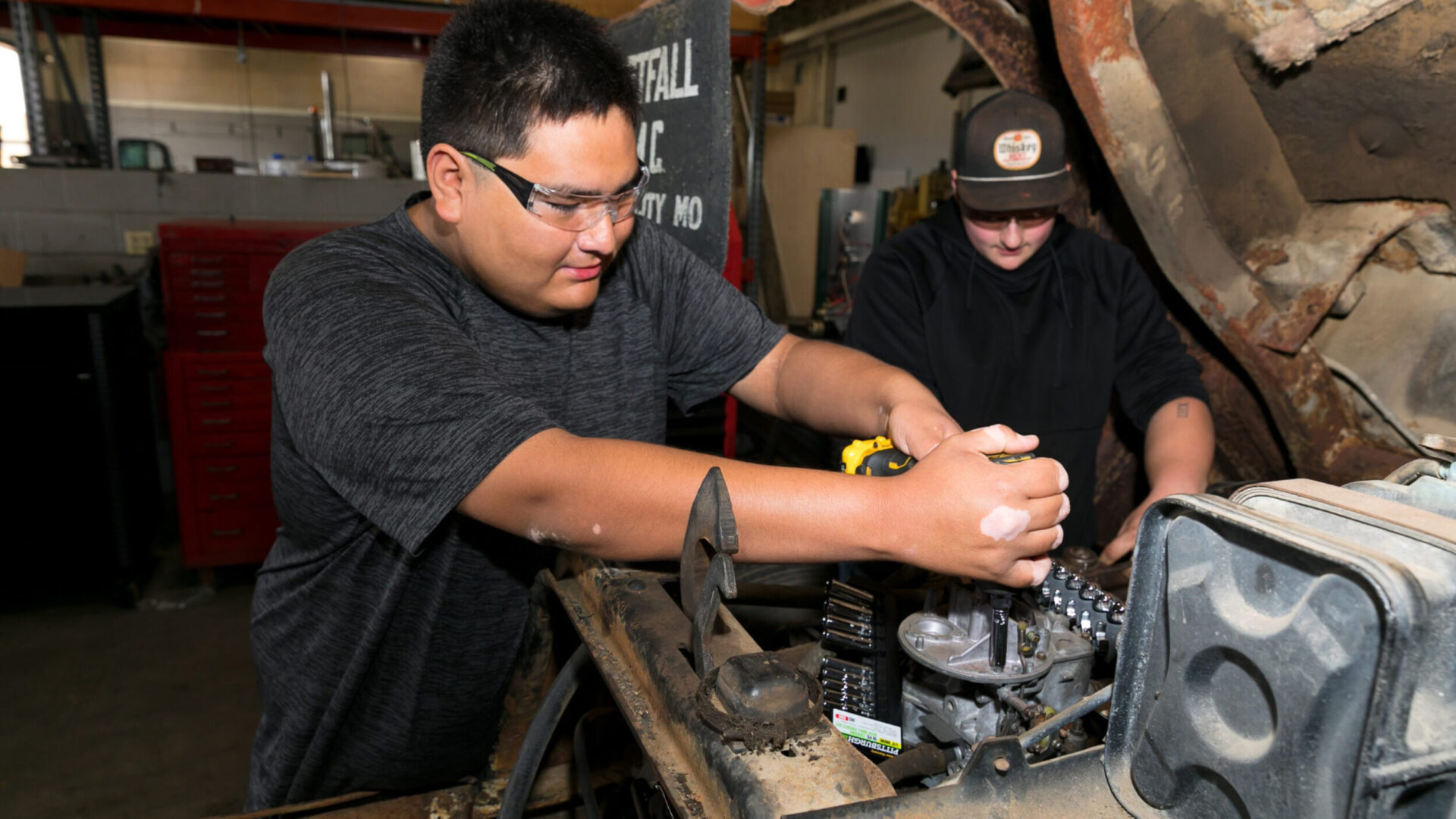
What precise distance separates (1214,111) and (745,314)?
3.33ft

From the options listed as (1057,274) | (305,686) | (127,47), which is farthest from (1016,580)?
(127,47)

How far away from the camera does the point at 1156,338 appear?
1.83 m

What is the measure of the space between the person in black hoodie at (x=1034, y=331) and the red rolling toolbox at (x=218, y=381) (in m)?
2.62

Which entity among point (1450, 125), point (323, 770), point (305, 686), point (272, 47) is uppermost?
point (272, 47)

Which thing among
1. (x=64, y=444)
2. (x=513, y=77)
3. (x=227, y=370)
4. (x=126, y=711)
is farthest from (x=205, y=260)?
(x=513, y=77)

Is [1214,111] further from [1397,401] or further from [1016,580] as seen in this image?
[1016,580]

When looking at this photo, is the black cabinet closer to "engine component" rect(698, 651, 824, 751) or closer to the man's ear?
the man's ear

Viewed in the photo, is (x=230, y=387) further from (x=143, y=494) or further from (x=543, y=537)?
(x=543, y=537)

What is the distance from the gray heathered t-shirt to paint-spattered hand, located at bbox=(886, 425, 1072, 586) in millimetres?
377

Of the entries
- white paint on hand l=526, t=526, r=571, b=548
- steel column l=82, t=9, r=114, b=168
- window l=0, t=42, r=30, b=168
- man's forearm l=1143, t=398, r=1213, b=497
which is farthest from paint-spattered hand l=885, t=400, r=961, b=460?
window l=0, t=42, r=30, b=168

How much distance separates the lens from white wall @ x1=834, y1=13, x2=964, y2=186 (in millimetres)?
9062

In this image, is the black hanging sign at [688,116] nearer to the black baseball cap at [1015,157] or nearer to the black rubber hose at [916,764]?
the black baseball cap at [1015,157]

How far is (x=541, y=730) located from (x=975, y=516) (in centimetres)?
55

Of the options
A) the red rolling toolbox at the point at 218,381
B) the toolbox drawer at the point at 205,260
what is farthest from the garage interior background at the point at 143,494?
the toolbox drawer at the point at 205,260
